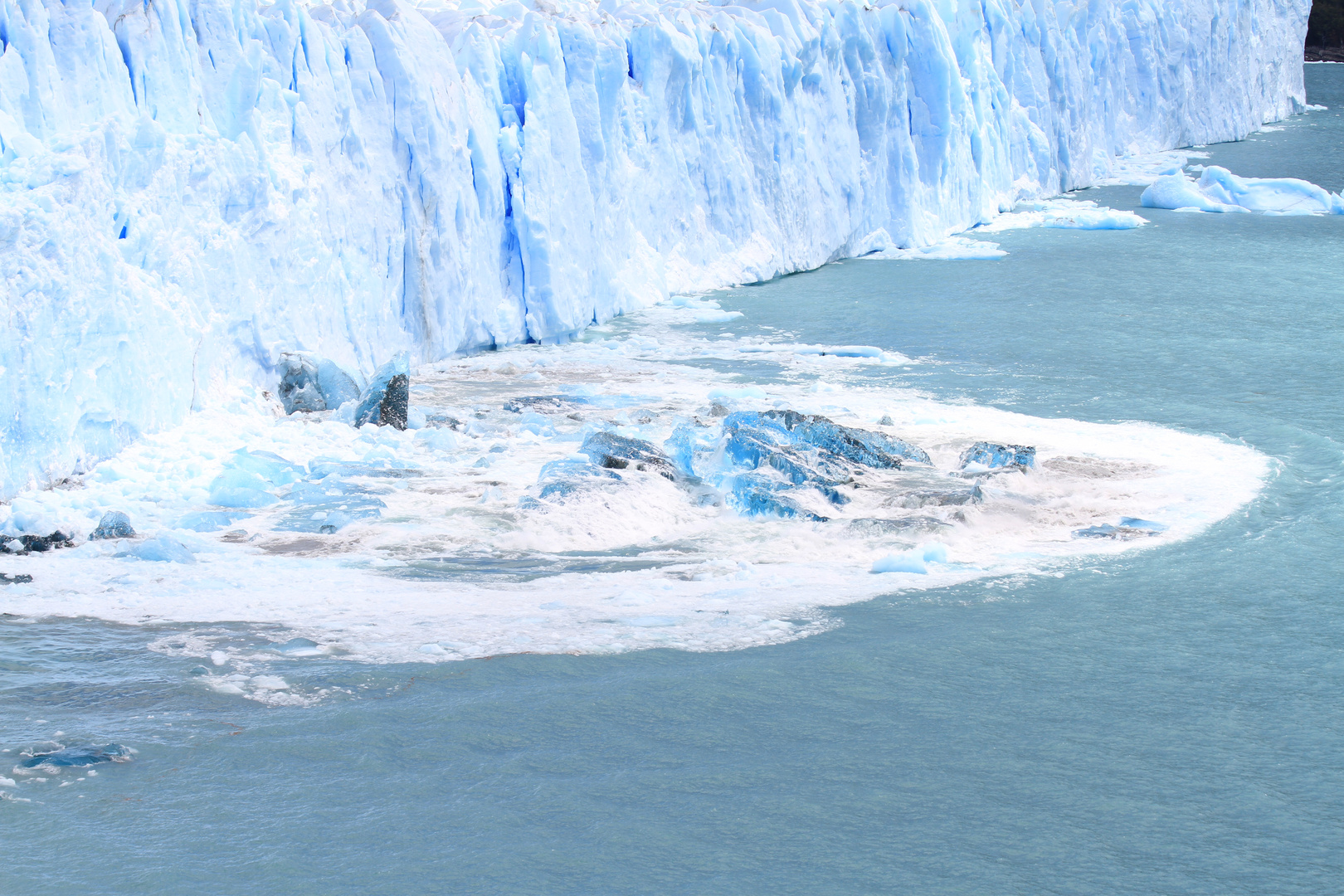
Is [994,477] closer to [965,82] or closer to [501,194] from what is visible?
[501,194]

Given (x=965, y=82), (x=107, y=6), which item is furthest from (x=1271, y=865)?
(x=965, y=82)

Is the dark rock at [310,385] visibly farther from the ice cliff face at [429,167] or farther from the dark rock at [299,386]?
the ice cliff face at [429,167]

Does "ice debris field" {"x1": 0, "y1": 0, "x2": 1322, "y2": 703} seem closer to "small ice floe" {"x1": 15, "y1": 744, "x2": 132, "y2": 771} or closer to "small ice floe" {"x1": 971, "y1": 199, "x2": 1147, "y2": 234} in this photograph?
"small ice floe" {"x1": 15, "y1": 744, "x2": 132, "y2": 771}

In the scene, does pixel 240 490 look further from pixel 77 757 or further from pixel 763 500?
pixel 77 757

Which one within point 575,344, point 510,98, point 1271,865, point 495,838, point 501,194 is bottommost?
point 1271,865

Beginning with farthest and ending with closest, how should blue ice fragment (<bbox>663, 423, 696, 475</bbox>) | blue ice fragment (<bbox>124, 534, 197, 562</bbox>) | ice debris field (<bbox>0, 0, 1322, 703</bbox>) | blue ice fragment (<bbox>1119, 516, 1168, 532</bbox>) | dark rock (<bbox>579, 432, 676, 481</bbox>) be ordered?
blue ice fragment (<bbox>663, 423, 696, 475</bbox>)
dark rock (<bbox>579, 432, 676, 481</bbox>)
blue ice fragment (<bbox>1119, 516, 1168, 532</bbox>)
blue ice fragment (<bbox>124, 534, 197, 562</bbox>)
ice debris field (<bbox>0, 0, 1322, 703</bbox>)

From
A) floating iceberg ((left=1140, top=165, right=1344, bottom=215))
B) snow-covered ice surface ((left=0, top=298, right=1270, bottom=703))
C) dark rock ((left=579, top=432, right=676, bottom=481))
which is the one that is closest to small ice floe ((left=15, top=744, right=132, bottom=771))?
snow-covered ice surface ((left=0, top=298, right=1270, bottom=703))
